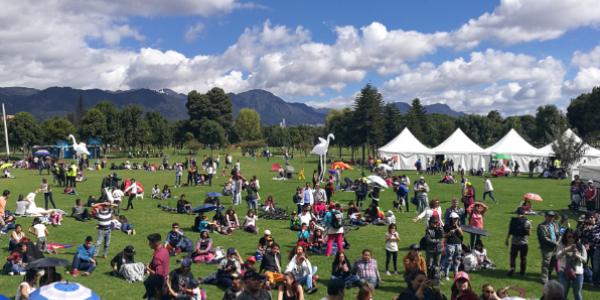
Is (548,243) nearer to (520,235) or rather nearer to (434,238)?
(520,235)

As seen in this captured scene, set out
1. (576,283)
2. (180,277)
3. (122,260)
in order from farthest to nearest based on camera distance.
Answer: (122,260), (180,277), (576,283)

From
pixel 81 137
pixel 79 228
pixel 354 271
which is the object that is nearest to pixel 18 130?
pixel 81 137

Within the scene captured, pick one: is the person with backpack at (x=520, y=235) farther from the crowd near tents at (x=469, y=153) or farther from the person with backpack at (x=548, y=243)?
the crowd near tents at (x=469, y=153)

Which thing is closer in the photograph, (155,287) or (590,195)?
(155,287)

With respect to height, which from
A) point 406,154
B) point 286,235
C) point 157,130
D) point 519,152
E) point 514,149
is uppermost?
point 157,130

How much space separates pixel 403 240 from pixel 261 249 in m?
4.78

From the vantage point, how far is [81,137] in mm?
70312

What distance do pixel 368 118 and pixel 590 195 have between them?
3836cm

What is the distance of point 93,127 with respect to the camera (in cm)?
6738

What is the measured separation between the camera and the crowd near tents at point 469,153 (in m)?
38.9

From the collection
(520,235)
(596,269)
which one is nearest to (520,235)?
(520,235)

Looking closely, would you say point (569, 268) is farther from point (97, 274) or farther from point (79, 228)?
point (79, 228)

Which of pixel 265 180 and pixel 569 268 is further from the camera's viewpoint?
pixel 265 180

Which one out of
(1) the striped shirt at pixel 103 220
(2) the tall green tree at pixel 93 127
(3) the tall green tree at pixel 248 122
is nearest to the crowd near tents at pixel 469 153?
(1) the striped shirt at pixel 103 220
